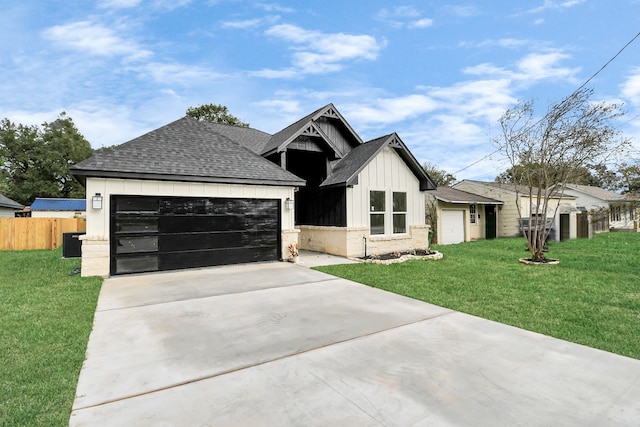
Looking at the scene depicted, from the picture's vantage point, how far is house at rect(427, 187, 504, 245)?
17.2m

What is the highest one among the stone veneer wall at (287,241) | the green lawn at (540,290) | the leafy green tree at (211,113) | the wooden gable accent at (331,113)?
the leafy green tree at (211,113)

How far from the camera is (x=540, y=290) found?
266 inches

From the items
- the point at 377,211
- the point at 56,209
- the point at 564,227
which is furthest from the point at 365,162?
the point at 56,209

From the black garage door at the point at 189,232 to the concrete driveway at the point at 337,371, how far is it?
3.36 m

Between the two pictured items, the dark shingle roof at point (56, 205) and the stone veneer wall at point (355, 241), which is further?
the dark shingle roof at point (56, 205)

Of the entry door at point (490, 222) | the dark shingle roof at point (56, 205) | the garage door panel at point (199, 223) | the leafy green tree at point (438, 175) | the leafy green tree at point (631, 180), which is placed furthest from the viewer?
the leafy green tree at point (438, 175)

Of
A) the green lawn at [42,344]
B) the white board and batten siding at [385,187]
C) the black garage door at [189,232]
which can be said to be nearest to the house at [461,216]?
the white board and batten siding at [385,187]

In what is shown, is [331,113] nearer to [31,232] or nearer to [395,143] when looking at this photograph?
[395,143]

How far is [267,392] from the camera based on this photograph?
2793 millimetres

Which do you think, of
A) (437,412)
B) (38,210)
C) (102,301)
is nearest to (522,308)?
(437,412)

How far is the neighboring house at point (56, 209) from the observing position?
28.1 metres

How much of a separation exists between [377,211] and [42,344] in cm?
1006

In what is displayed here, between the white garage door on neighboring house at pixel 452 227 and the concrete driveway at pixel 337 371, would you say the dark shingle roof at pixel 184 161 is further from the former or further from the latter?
the white garage door on neighboring house at pixel 452 227

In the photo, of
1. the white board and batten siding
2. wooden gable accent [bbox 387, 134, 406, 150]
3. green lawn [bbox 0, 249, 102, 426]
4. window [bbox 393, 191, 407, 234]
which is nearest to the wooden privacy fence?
green lawn [bbox 0, 249, 102, 426]
